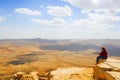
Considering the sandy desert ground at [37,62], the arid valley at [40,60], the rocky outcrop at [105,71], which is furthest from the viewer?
the arid valley at [40,60]

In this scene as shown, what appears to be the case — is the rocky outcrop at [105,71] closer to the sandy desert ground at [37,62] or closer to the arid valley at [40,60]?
the arid valley at [40,60]

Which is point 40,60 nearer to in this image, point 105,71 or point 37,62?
point 37,62

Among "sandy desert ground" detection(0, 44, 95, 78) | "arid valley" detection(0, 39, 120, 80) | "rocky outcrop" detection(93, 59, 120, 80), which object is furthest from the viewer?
"arid valley" detection(0, 39, 120, 80)

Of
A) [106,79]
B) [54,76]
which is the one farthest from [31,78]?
[106,79]

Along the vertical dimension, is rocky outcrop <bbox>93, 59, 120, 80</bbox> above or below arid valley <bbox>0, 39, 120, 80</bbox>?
above

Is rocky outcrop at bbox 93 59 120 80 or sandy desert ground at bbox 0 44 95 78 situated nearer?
rocky outcrop at bbox 93 59 120 80

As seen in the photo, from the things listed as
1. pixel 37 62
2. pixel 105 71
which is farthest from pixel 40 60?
pixel 105 71

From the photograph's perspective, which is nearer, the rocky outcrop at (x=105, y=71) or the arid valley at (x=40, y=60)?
the rocky outcrop at (x=105, y=71)

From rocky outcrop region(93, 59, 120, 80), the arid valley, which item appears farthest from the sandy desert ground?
rocky outcrop region(93, 59, 120, 80)

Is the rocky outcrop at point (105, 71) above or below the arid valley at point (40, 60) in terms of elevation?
above

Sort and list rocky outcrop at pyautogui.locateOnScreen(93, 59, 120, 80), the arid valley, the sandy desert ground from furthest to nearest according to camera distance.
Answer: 1. the arid valley
2. the sandy desert ground
3. rocky outcrop at pyautogui.locateOnScreen(93, 59, 120, 80)

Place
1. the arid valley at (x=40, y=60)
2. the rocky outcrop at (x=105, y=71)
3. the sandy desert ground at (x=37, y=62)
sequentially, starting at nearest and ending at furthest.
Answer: the rocky outcrop at (x=105, y=71)
the sandy desert ground at (x=37, y=62)
the arid valley at (x=40, y=60)

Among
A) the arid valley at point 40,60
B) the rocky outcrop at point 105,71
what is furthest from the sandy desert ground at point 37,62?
the rocky outcrop at point 105,71

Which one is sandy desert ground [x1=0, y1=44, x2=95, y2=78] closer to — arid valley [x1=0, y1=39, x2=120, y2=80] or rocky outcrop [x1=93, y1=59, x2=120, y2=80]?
arid valley [x1=0, y1=39, x2=120, y2=80]
